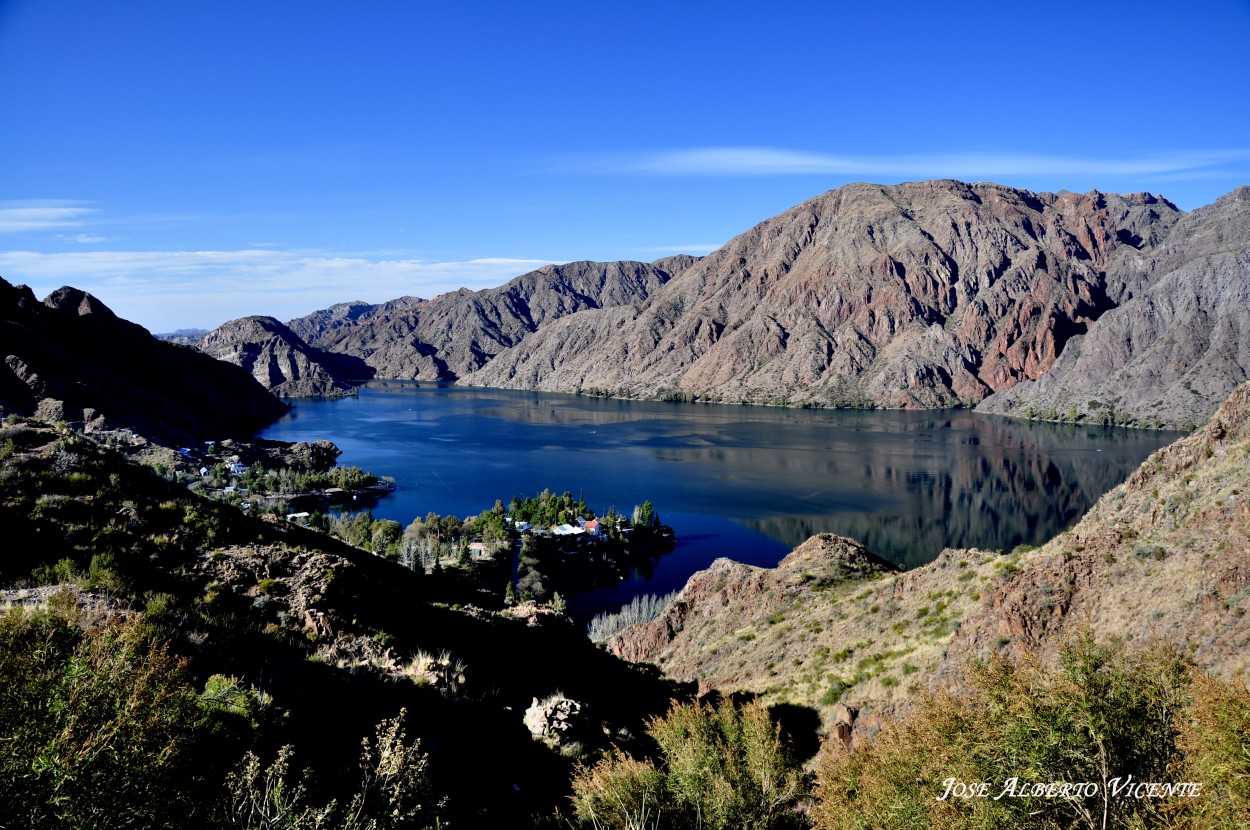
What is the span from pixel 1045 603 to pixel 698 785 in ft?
49.9

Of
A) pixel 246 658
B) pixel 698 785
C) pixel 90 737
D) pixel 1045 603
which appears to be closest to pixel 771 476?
pixel 1045 603

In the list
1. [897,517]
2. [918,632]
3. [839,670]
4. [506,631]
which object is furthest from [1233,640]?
[897,517]

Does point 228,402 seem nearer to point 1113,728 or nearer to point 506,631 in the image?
point 506,631

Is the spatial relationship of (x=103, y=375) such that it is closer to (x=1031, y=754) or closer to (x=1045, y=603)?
(x=1045, y=603)

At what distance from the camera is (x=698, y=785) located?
37.6 ft

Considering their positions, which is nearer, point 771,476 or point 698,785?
point 698,785

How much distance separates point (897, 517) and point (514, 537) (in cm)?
4815

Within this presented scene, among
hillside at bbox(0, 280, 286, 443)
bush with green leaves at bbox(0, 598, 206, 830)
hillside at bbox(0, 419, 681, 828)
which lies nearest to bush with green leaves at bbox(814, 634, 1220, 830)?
hillside at bbox(0, 419, 681, 828)

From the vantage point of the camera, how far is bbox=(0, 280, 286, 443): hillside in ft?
376

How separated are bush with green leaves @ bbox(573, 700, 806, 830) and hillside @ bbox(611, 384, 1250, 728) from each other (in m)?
9.21

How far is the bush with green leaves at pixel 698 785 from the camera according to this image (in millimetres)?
10531

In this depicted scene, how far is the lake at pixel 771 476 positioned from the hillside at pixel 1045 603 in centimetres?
3744

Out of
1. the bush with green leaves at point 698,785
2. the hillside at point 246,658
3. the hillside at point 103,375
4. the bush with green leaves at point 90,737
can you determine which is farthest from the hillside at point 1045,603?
the hillside at point 103,375

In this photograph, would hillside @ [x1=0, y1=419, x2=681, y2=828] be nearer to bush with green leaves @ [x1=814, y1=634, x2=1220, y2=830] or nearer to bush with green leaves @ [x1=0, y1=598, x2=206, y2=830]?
bush with green leaves @ [x1=0, y1=598, x2=206, y2=830]
